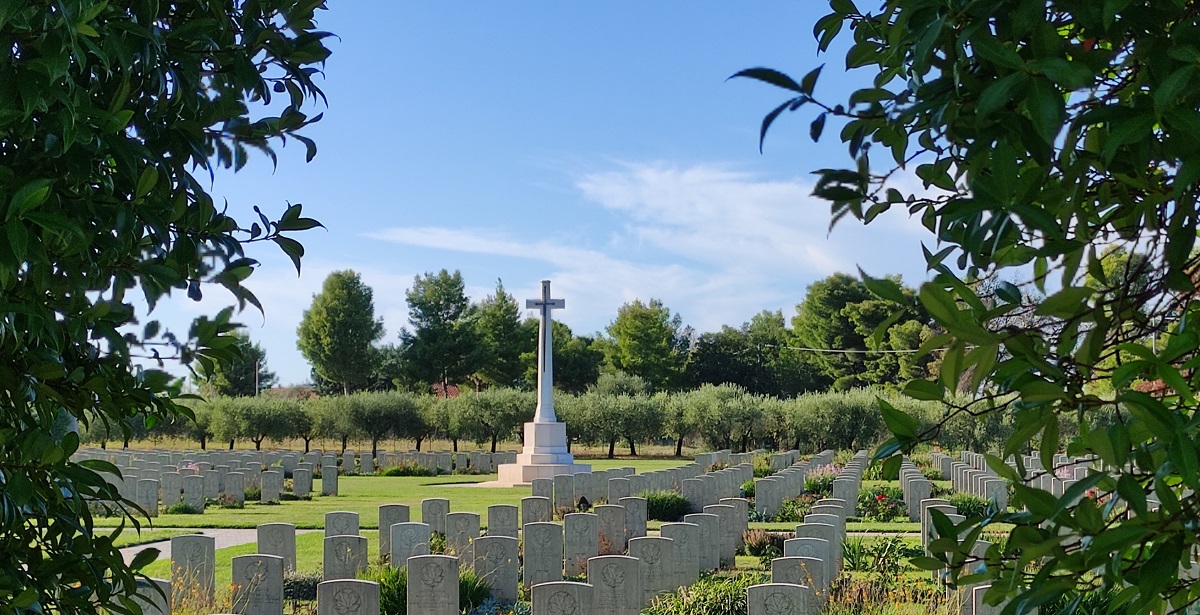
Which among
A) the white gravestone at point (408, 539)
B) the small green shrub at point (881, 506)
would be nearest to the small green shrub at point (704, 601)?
the white gravestone at point (408, 539)

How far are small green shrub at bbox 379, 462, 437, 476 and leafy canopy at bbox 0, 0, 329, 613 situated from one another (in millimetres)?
26863

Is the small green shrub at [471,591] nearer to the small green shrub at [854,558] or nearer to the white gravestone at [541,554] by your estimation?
the white gravestone at [541,554]

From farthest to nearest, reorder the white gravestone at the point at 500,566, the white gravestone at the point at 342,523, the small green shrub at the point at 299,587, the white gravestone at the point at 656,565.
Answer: the white gravestone at the point at 342,523 < the small green shrub at the point at 299,587 < the white gravestone at the point at 500,566 < the white gravestone at the point at 656,565

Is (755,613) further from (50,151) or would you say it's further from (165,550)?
(165,550)

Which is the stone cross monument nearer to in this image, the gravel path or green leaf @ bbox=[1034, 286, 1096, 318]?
the gravel path

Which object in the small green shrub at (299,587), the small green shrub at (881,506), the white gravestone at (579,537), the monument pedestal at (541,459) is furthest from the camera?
the monument pedestal at (541,459)

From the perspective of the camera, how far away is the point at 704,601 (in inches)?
323

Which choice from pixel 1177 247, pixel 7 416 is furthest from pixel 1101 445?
pixel 7 416

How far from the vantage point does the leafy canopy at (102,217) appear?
1.86m

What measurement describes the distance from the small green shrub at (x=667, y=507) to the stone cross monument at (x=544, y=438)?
9.75 metres

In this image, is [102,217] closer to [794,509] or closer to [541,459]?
[794,509]

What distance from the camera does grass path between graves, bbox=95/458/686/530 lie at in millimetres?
16891

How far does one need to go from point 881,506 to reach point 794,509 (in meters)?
1.52

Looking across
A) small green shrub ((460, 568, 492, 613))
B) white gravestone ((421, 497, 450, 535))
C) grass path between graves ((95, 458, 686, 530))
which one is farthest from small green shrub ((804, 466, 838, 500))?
small green shrub ((460, 568, 492, 613))
